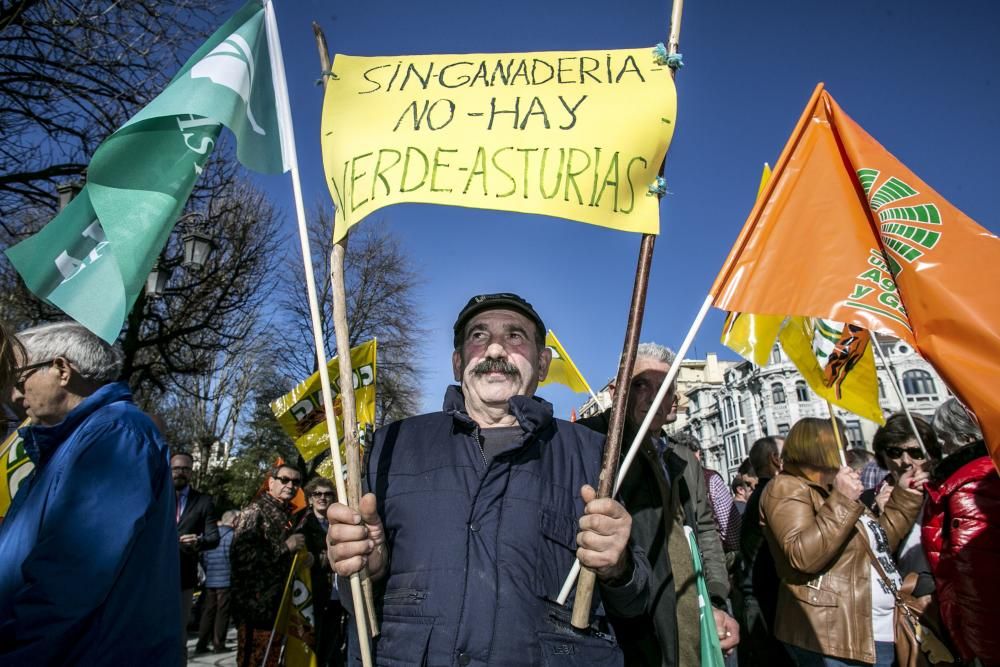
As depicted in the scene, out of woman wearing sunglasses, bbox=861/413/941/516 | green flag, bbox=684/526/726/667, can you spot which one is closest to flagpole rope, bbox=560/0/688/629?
green flag, bbox=684/526/726/667

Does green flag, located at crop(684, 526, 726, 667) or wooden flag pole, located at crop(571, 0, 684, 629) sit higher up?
wooden flag pole, located at crop(571, 0, 684, 629)

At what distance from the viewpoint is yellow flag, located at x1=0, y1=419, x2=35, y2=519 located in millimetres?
3197

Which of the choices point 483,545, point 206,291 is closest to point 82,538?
point 483,545

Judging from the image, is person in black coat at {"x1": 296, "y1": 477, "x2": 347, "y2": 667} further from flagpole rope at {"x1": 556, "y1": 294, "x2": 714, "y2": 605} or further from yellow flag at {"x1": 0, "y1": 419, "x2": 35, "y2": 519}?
flagpole rope at {"x1": 556, "y1": 294, "x2": 714, "y2": 605}

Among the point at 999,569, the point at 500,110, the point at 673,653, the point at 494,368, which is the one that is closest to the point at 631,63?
the point at 500,110

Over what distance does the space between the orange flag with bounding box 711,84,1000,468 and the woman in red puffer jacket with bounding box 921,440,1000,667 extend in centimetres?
83

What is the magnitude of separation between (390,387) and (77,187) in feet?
53.4

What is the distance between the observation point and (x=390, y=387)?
21.2 m

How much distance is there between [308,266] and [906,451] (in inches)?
172

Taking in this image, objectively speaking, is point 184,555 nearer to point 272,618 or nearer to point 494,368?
point 272,618

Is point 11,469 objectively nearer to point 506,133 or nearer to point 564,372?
point 506,133

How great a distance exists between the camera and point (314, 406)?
6.86m

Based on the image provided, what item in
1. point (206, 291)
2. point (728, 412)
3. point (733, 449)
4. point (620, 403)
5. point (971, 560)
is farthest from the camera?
point (728, 412)

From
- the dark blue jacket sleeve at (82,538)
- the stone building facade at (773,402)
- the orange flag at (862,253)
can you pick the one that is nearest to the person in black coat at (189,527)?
the dark blue jacket sleeve at (82,538)
